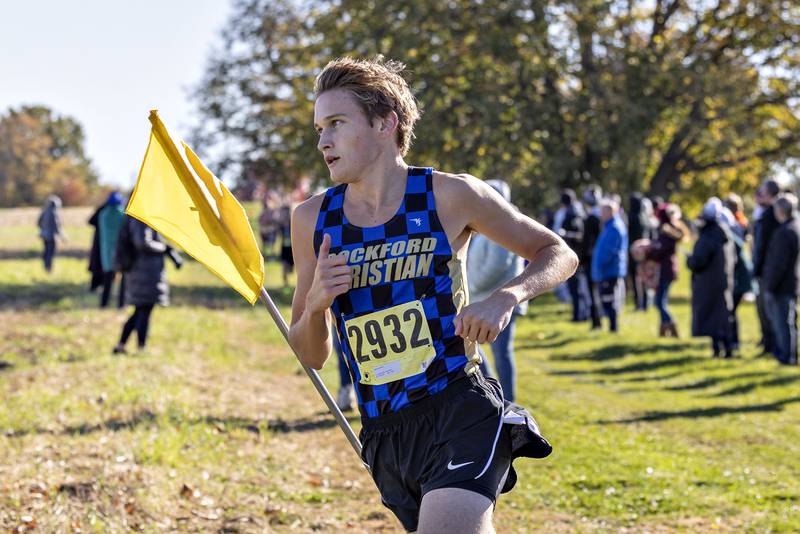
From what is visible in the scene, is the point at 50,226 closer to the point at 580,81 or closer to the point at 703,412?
the point at 580,81

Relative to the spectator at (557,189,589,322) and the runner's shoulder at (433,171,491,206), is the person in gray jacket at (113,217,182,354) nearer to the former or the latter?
the spectator at (557,189,589,322)

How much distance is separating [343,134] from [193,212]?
0.85 metres

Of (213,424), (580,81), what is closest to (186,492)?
(213,424)

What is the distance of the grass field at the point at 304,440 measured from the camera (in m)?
6.78

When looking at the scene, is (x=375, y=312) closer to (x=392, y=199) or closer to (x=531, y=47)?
(x=392, y=199)

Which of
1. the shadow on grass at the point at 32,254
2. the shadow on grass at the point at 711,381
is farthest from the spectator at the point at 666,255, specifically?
the shadow on grass at the point at 32,254

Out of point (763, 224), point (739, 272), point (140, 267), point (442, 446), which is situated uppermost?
point (763, 224)

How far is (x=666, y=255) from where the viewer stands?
1706 centimetres

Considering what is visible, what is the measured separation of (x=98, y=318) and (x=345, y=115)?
14.5 meters

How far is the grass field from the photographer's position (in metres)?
6.78

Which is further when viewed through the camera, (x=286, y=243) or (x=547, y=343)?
(x=547, y=343)

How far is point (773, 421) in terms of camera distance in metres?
10.1

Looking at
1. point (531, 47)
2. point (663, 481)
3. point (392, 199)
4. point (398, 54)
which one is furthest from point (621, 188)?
point (392, 199)

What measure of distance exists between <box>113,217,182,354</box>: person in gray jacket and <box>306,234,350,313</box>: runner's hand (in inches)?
369
